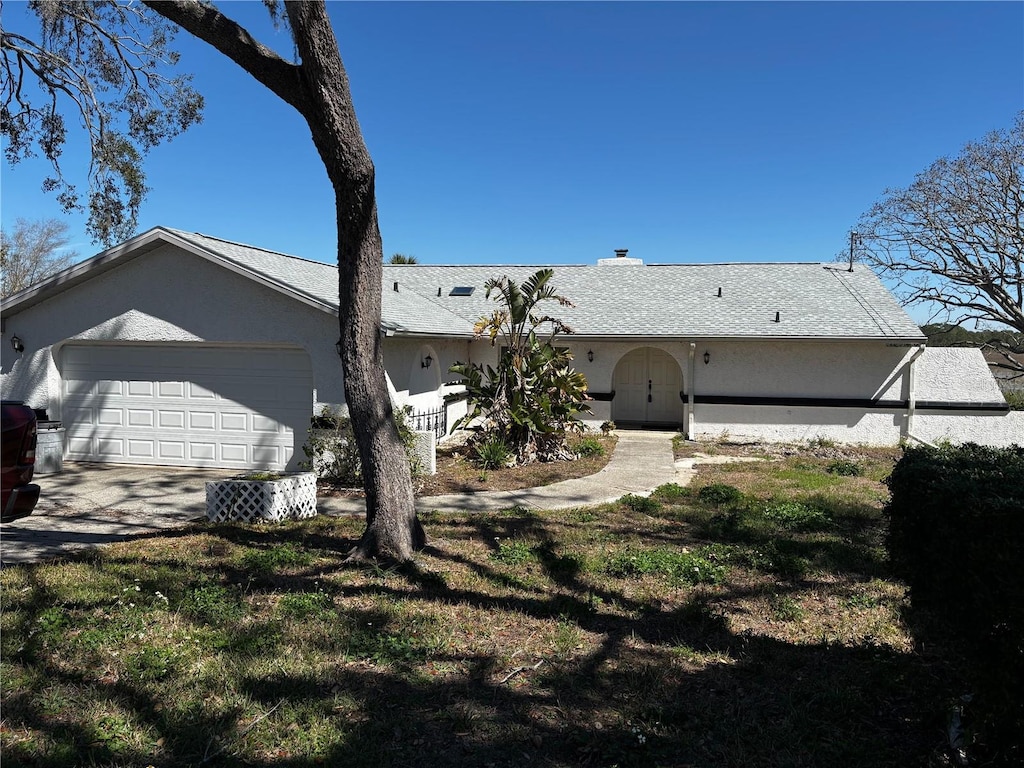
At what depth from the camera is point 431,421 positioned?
14.3 metres

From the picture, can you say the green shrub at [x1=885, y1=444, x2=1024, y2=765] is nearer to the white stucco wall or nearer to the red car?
the red car

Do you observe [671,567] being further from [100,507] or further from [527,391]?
[100,507]

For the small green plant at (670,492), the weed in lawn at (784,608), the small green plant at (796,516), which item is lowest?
the weed in lawn at (784,608)

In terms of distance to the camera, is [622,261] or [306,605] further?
[622,261]

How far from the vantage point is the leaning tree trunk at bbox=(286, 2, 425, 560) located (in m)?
6.11

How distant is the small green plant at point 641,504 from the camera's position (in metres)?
8.89

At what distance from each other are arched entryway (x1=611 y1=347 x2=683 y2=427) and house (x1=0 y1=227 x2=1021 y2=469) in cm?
4

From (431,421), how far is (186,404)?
4720 millimetres

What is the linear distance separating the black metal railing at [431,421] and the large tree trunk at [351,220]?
5623 mm

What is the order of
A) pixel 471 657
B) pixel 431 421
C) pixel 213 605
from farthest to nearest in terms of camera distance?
pixel 431 421 → pixel 213 605 → pixel 471 657

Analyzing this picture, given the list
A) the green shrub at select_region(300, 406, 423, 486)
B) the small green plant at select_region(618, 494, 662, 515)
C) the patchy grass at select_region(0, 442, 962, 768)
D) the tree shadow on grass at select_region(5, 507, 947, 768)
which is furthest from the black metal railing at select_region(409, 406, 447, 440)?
the tree shadow on grass at select_region(5, 507, 947, 768)

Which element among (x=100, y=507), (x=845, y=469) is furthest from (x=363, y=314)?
(x=845, y=469)

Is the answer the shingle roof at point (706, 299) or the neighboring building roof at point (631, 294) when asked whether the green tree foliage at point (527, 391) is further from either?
the shingle roof at point (706, 299)

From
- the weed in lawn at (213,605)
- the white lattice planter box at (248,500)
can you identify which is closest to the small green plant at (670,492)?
the white lattice planter box at (248,500)
